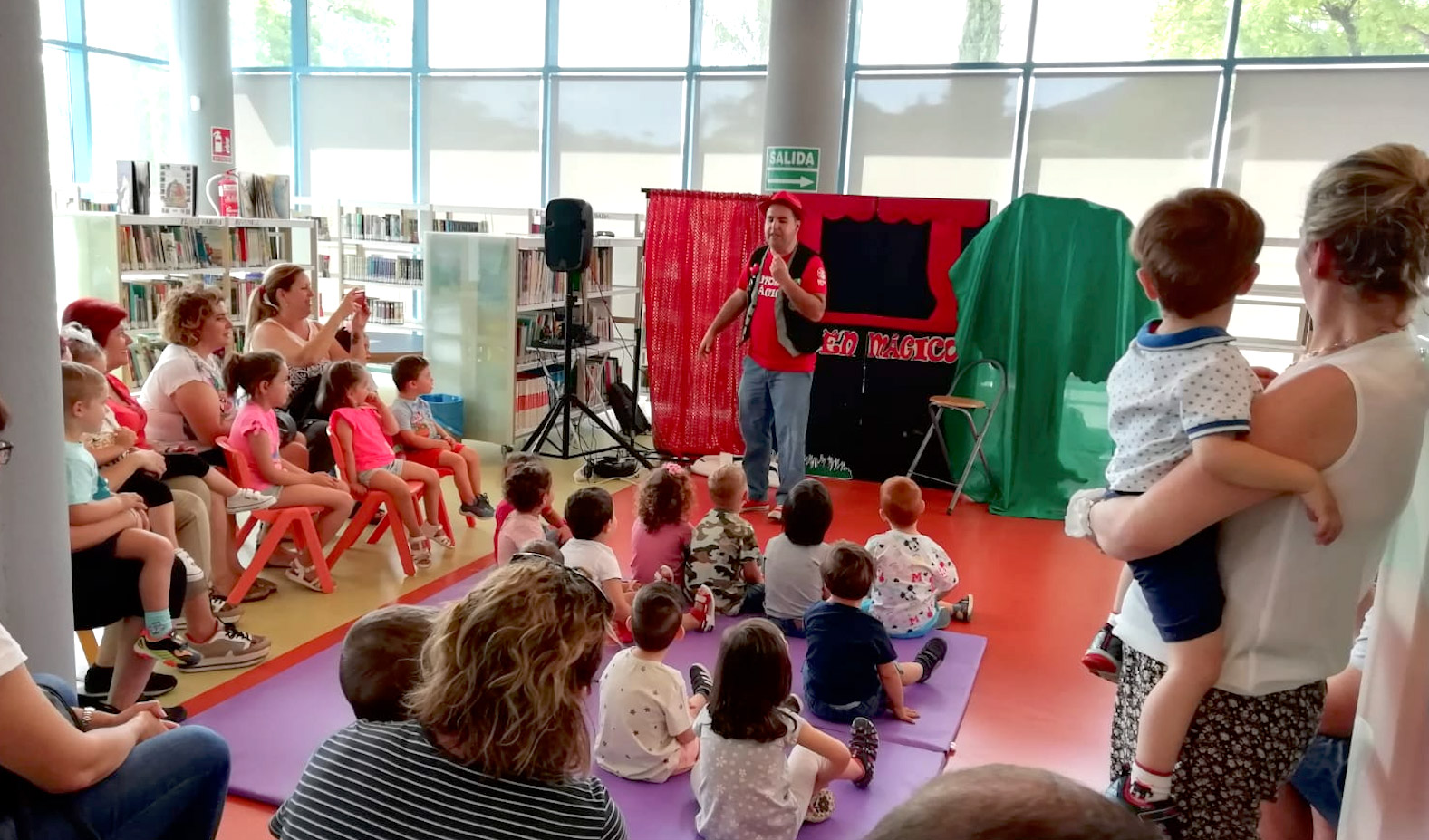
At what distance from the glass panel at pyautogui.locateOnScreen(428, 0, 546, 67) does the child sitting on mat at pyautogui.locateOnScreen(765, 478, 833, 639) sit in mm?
8525

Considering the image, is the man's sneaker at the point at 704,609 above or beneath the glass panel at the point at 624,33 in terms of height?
beneath

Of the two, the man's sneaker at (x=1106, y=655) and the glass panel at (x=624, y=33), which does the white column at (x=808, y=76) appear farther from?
the man's sneaker at (x=1106, y=655)

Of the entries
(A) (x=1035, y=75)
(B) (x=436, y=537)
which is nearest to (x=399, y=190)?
(A) (x=1035, y=75)

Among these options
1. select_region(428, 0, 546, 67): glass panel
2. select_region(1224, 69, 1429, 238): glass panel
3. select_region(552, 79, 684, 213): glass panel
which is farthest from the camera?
select_region(428, 0, 546, 67): glass panel

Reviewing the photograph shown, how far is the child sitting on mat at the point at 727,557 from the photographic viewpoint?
3820 mm

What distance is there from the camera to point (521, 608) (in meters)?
1.44

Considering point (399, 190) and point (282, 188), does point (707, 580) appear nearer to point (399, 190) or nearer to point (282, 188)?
point (282, 188)

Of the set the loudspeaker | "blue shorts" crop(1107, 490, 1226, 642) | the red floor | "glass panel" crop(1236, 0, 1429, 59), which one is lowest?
the red floor

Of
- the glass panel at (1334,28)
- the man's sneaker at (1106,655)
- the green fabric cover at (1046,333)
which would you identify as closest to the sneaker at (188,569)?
the man's sneaker at (1106,655)

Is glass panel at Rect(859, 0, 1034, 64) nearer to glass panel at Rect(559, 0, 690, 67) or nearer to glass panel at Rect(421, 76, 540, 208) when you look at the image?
glass panel at Rect(559, 0, 690, 67)

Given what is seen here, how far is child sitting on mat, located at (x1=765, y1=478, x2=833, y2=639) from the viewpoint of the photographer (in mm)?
3547

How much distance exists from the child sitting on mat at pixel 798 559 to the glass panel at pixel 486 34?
852cm

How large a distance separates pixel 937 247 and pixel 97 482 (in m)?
4.58

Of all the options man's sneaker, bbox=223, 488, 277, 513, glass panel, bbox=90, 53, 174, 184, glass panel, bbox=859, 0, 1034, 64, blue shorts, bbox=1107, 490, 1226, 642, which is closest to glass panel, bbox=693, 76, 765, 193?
glass panel, bbox=859, 0, 1034, 64
